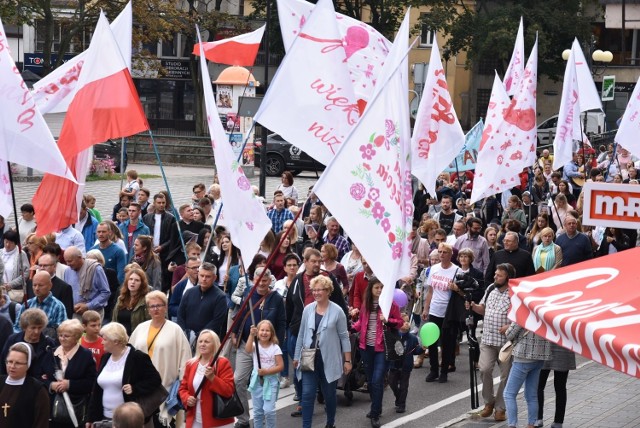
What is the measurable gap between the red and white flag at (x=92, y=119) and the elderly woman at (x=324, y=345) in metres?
2.39

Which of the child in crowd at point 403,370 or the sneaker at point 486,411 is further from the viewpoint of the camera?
the child in crowd at point 403,370

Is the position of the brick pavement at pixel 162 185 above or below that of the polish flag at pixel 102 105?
below

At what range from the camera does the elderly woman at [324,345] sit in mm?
10922

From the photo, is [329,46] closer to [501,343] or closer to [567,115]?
[501,343]

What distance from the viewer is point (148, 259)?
44.5 feet

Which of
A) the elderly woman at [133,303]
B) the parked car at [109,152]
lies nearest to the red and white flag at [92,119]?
the elderly woman at [133,303]

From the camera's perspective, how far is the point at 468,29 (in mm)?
55094

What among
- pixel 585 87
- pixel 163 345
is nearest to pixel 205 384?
pixel 163 345

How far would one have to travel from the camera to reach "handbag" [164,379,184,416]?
934 cm

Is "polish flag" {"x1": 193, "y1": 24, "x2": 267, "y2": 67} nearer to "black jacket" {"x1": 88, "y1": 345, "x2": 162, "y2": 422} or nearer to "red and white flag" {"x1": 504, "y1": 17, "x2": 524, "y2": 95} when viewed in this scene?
"red and white flag" {"x1": 504, "y1": 17, "x2": 524, "y2": 95}

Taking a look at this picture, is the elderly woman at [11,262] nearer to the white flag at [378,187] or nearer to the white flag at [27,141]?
the white flag at [27,141]

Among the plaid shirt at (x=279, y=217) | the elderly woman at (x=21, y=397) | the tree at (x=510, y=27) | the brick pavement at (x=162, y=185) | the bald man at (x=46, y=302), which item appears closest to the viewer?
the elderly woman at (x=21, y=397)

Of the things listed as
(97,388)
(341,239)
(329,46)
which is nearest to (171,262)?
(341,239)

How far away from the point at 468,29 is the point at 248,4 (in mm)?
11162
